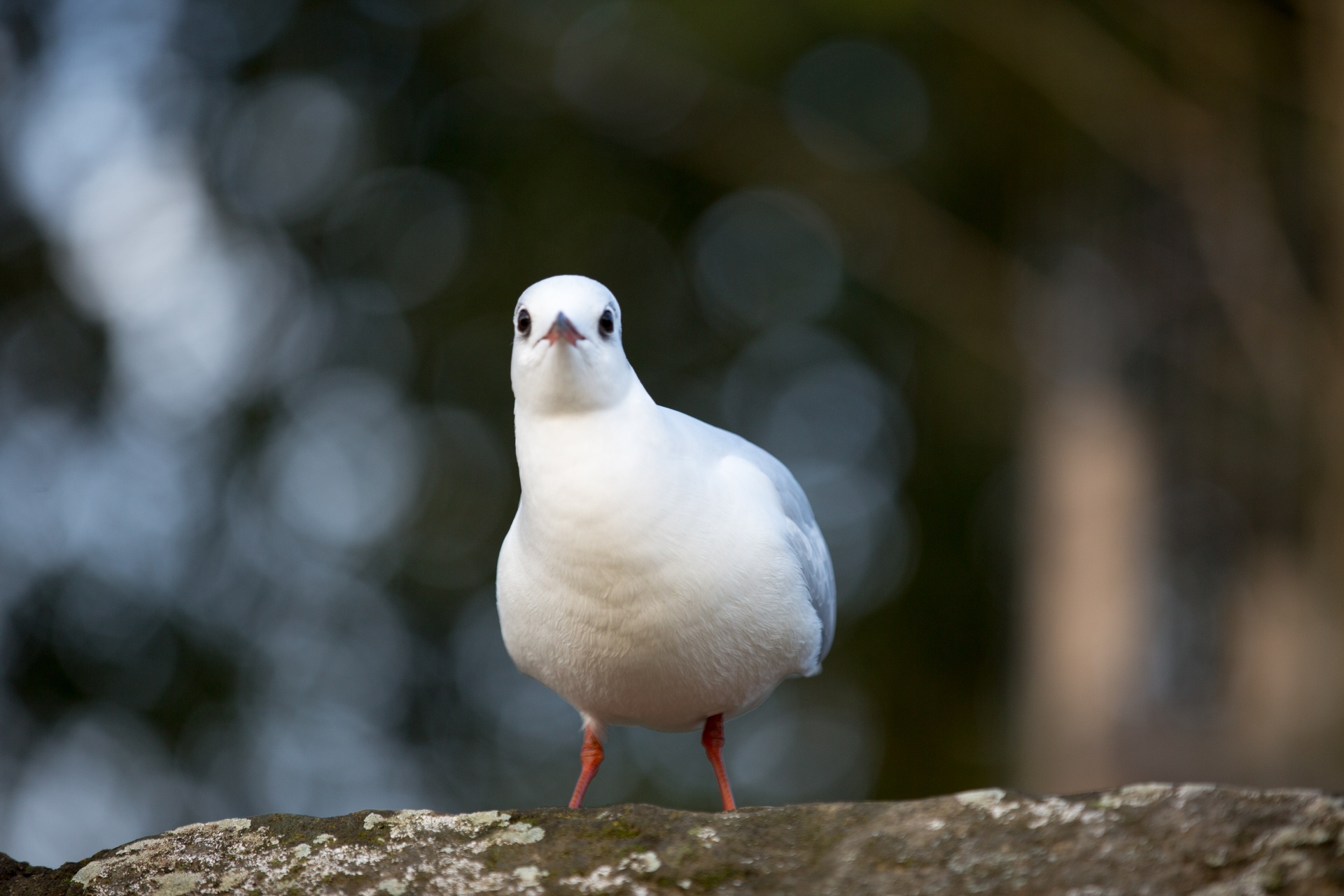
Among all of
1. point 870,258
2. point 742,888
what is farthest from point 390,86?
point 742,888

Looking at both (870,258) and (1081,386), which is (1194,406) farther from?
(870,258)

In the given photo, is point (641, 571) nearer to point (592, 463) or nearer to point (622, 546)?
point (622, 546)

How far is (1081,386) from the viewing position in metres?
9.20

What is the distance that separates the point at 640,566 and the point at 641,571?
0.01 m

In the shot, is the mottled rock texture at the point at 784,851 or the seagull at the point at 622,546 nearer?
the mottled rock texture at the point at 784,851

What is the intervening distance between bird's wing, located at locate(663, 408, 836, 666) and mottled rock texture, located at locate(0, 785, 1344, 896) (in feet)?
4.63

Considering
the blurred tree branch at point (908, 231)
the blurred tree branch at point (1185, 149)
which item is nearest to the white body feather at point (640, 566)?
the blurred tree branch at point (1185, 149)

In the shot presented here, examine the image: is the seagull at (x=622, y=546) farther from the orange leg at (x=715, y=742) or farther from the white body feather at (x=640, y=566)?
the orange leg at (x=715, y=742)

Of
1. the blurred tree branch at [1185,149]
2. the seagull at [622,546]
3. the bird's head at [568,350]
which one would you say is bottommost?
the seagull at [622,546]

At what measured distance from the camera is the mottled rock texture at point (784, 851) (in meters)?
2.15

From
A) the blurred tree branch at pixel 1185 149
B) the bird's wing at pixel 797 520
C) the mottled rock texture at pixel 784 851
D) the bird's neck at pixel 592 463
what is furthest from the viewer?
the blurred tree branch at pixel 1185 149

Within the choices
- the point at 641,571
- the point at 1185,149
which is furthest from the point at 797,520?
the point at 1185,149

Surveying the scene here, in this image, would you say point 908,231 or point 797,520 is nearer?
point 797,520

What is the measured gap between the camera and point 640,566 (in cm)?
329
